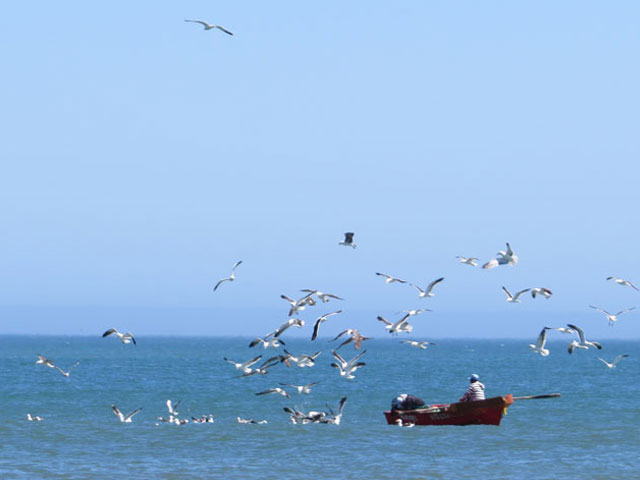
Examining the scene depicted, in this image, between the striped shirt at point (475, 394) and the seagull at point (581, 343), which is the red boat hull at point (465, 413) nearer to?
the striped shirt at point (475, 394)

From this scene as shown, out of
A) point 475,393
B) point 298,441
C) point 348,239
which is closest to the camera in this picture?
point 348,239

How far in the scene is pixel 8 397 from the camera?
76.6m

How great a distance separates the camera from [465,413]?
169 feet

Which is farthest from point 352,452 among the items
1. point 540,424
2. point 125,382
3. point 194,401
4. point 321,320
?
point 125,382

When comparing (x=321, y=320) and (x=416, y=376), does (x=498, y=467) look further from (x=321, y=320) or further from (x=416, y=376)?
(x=416, y=376)

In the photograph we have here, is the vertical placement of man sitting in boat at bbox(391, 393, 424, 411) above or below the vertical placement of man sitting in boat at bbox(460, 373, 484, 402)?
below

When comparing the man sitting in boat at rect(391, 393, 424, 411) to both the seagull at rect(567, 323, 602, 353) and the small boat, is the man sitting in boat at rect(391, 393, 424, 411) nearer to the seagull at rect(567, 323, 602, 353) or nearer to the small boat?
the small boat

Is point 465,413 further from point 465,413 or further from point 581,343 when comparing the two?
point 581,343

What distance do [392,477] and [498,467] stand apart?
429 cm

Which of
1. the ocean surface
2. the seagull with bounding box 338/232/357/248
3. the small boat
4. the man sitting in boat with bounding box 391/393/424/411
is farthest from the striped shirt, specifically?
the seagull with bounding box 338/232/357/248

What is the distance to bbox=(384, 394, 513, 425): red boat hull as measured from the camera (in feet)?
168

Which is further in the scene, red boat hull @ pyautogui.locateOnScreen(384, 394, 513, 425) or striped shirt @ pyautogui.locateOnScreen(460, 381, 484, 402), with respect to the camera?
red boat hull @ pyautogui.locateOnScreen(384, 394, 513, 425)

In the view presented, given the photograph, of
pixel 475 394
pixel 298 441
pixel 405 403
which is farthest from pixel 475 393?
pixel 298 441

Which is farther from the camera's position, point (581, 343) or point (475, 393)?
point (475, 393)
